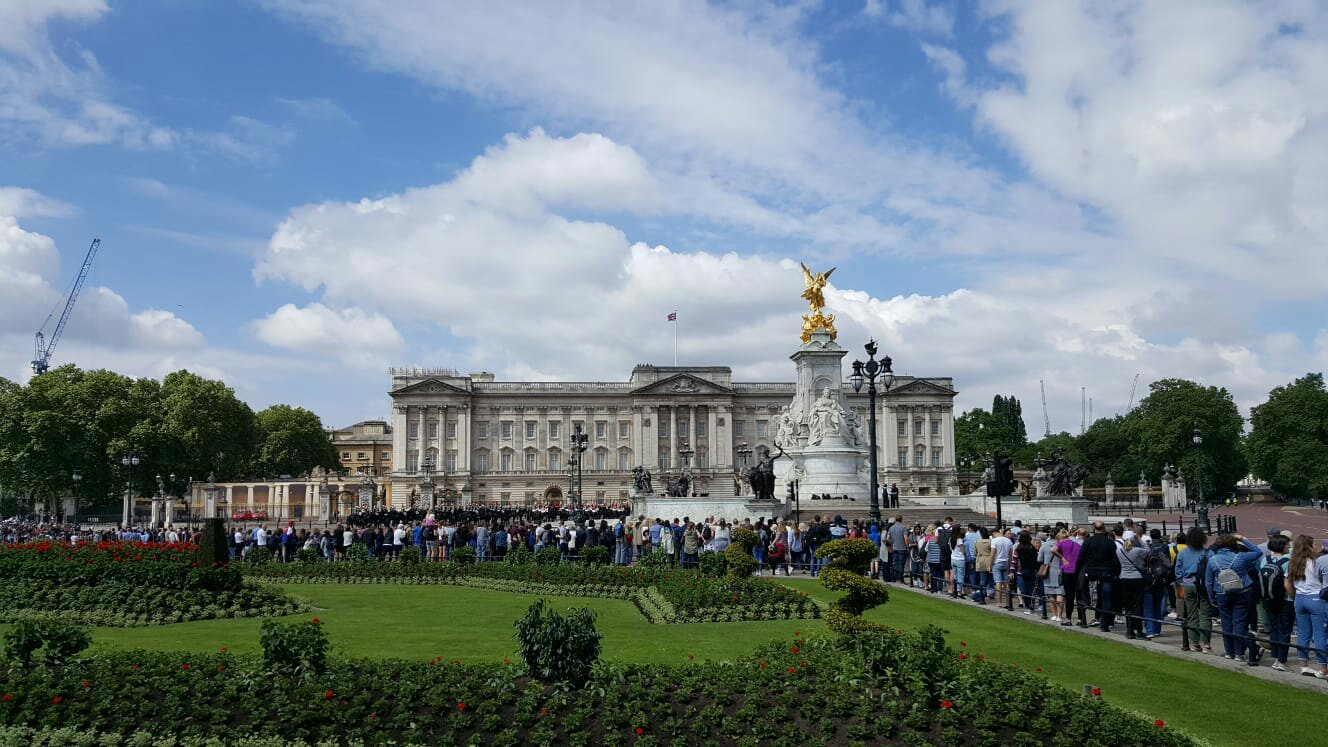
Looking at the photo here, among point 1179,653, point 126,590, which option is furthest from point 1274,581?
point 126,590

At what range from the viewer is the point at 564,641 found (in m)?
9.27

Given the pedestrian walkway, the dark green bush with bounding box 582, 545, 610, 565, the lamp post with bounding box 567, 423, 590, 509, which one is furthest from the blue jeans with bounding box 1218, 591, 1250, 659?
the lamp post with bounding box 567, 423, 590, 509

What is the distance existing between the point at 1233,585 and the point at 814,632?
533cm

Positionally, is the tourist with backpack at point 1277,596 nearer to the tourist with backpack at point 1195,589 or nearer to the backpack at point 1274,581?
the backpack at point 1274,581

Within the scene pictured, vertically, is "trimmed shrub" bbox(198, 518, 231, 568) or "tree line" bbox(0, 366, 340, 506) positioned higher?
"tree line" bbox(0, 366, 340, 506)

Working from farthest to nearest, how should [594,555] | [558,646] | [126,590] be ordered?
[594,555]
[126,590]
[558,646]

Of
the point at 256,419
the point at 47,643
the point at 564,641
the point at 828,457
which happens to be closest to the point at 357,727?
the point at 564,641

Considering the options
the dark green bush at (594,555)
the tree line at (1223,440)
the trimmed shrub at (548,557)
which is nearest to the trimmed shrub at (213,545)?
the trimmed shrub at (548,557)

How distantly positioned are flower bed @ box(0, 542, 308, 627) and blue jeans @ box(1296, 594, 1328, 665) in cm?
1548

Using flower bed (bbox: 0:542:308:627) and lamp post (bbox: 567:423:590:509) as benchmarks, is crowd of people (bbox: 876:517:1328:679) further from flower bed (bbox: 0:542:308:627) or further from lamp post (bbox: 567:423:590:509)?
lamp post (bbox: 567:423:590:509)

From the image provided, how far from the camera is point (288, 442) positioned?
10225cm

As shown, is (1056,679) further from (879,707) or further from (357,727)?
(357,727)

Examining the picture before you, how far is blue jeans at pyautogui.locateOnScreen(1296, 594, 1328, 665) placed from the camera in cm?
1163

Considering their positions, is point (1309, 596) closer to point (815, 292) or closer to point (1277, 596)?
point (1277, 596)
